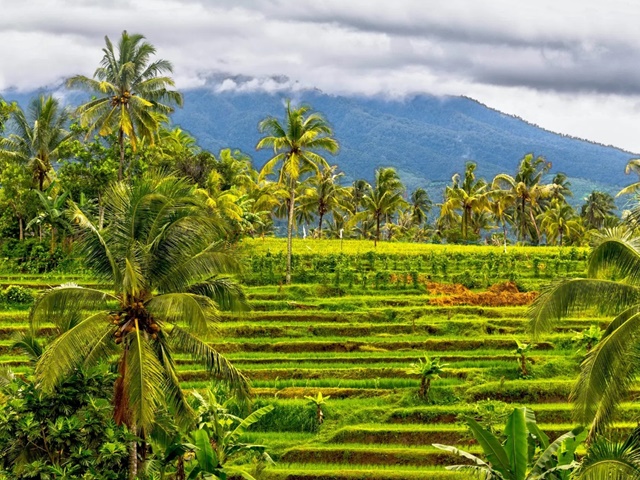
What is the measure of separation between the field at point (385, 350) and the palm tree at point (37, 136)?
6713 millimetres

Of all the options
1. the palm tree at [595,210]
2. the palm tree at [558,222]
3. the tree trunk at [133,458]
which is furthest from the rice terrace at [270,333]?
the palm tree at [595,210]

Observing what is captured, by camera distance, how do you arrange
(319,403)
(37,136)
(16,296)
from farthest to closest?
(37,136) < (16,296) < (319,403)

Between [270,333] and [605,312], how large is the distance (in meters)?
19.3

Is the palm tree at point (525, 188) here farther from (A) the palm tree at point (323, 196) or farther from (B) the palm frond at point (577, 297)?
(B) the palm frond at point (577, 297)

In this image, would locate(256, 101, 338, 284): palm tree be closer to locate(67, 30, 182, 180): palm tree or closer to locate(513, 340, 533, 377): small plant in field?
locate(67, 30, 182, 180): palm tree

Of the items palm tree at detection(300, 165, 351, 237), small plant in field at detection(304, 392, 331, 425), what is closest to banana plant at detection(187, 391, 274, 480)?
small plant in field at detection(304, 392, 331, 425)

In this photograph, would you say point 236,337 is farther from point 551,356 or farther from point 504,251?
point 504,251

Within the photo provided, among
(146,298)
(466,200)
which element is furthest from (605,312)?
(466,200)

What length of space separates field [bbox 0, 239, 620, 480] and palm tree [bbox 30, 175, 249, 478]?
9.76 feet

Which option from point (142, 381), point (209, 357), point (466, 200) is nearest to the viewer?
point (142, 381)

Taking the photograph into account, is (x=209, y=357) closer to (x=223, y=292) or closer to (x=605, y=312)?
(x=223, y=292)

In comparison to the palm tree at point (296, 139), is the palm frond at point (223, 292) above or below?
below

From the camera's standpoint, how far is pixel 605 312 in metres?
13.2

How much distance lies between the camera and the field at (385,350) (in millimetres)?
21172
